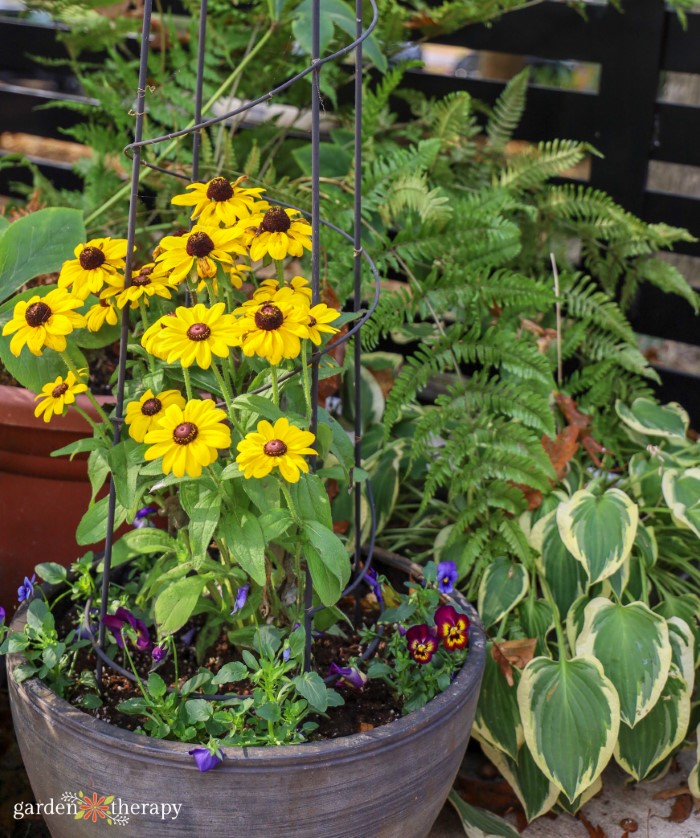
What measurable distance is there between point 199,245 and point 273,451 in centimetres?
25

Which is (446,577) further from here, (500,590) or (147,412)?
(147,412)

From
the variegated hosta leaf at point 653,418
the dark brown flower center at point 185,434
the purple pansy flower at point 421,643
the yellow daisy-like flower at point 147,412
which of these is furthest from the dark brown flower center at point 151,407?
the variegated hosta leaf at point 653,418

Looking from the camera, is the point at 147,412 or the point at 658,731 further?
the point at 658,731

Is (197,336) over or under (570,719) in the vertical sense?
over

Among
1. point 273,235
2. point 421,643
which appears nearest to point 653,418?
point 421,643

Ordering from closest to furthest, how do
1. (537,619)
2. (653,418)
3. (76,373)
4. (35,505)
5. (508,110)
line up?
(76,373), (537,619), (35,505), (653,418), (508,110)

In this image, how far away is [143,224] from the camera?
2.25m

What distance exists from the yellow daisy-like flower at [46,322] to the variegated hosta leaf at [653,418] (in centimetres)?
121

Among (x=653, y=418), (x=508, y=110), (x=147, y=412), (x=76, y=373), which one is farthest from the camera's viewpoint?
(x=508, y=110)

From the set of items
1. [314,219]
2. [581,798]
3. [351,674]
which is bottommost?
[581,798]

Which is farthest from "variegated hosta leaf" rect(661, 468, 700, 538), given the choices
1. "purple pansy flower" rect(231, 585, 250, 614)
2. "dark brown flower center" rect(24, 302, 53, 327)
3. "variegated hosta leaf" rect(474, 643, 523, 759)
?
"dark brown flower center" rect(24, 302, 53, 327)

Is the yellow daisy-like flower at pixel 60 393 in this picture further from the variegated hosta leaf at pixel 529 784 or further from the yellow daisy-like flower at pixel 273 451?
the variegated hosta leaf at pixel 529 784

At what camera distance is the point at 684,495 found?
172 cm

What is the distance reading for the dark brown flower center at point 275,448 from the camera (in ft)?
3.43
